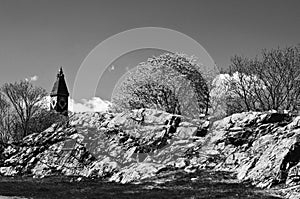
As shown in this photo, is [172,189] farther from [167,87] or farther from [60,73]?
[60,73]

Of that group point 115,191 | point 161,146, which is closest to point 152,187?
point 115,191

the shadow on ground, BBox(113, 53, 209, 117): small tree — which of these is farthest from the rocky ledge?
BBox(113, 53, 209, 117): small tree

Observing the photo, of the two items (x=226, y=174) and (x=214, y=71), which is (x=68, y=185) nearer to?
(x=226, y=174)

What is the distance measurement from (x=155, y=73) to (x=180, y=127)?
58.1ft

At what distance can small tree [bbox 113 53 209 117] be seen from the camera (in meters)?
60.7

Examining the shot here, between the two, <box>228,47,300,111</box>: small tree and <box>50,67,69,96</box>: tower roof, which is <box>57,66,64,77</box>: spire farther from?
<box>228,47,300,111</box>: small tree

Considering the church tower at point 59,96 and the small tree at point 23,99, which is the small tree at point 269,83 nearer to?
the small tree at point 23,99

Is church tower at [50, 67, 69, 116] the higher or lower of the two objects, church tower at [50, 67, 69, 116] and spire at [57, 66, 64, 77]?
the lower

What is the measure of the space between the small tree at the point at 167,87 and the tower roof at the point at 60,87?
6893 centimetres

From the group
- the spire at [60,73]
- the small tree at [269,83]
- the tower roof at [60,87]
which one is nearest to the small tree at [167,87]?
the small tree at [269,83]

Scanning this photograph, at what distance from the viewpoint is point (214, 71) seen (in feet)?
216

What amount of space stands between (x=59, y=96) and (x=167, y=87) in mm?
76999

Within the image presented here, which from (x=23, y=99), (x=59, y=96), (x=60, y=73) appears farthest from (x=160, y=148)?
(x=60, y=73)

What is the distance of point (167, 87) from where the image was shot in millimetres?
61125
